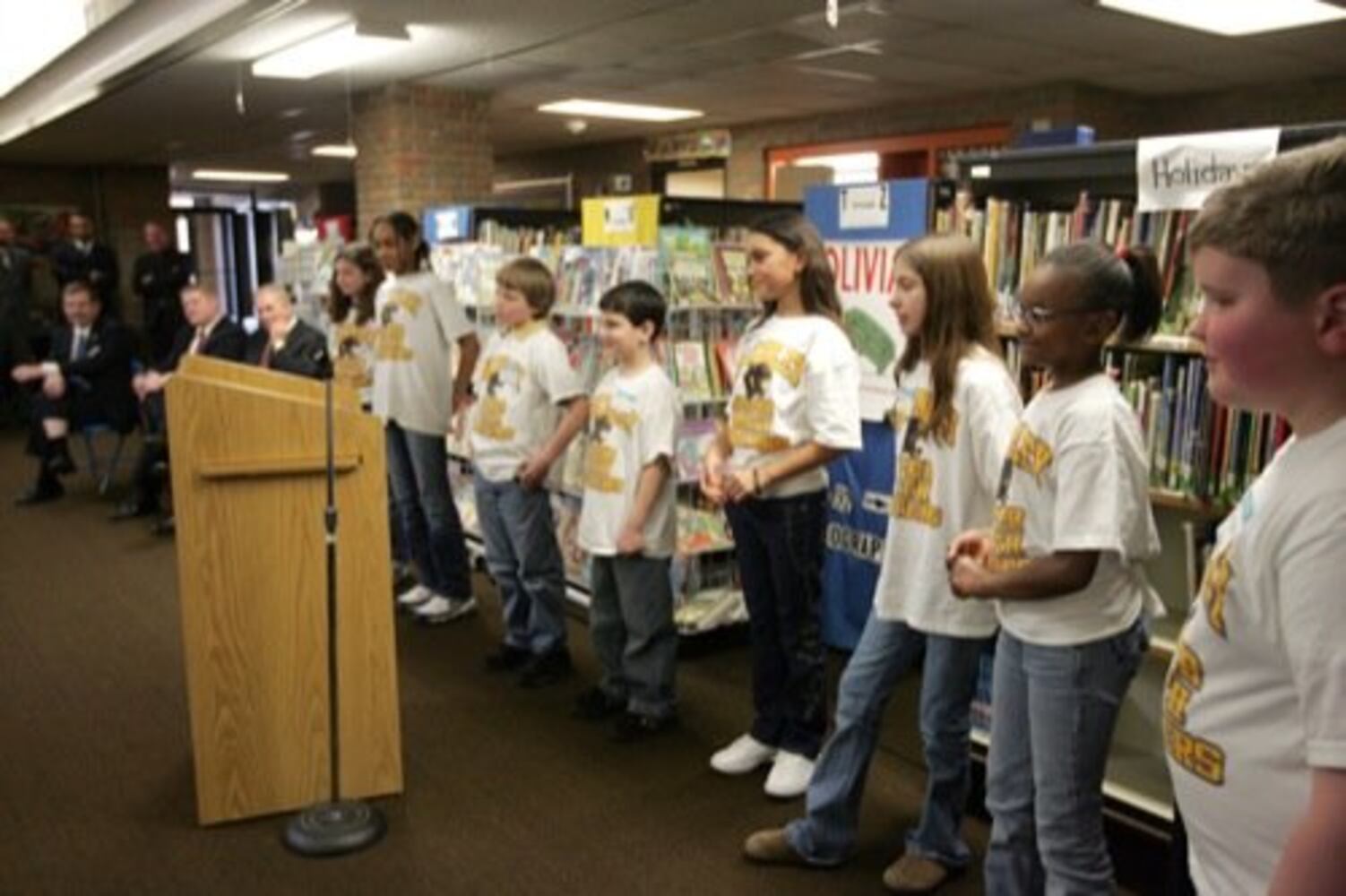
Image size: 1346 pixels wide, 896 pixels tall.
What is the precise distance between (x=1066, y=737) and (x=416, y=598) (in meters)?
3.21

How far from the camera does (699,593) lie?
412cm

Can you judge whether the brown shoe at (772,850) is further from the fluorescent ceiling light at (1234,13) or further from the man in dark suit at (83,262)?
the man in dark suit at (83,262)

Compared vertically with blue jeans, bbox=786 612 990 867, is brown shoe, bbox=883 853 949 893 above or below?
below

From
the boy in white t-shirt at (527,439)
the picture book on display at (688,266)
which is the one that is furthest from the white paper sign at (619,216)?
the boy in white t-shirt at (527,439)

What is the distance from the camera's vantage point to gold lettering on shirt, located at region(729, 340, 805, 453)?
2.69 m

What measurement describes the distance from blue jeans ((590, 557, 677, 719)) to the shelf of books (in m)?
0.59

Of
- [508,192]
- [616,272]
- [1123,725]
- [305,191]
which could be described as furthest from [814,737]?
[305,191]

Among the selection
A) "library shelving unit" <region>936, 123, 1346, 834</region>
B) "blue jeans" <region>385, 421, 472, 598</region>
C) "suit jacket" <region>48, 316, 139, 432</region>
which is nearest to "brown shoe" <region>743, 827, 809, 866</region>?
"library shelving unit" <region>936, 123, 1346, 834</region>

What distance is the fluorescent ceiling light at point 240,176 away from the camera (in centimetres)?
1453

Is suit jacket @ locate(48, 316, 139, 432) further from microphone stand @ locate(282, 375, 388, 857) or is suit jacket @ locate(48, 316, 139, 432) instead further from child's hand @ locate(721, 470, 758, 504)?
child's hand @ locate(721, 470, 758, 504)

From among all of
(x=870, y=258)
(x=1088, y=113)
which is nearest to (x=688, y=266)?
(x=870, y=258)

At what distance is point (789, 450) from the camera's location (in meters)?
2.70

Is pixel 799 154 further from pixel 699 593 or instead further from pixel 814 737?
pixel 814 737

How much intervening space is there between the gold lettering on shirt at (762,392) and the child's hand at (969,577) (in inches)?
34.3
